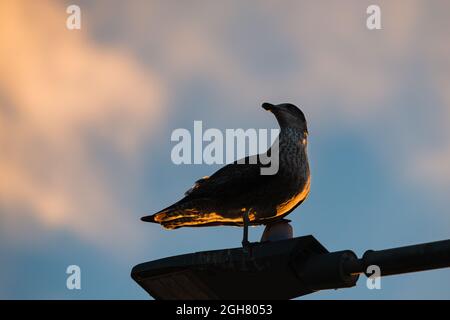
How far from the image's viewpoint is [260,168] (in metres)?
8.55

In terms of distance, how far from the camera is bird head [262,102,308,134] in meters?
8.81

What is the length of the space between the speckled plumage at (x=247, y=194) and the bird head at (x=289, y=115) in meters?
0.06

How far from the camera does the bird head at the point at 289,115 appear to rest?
8812 mm

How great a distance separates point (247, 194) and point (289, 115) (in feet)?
3.43

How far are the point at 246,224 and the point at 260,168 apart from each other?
2.53 feet

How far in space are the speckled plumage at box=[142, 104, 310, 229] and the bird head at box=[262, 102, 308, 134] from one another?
0.19ft

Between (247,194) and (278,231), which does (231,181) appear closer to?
(247,194)

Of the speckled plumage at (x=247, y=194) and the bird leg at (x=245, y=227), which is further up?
the speckled plumage at (x=247, y=194)

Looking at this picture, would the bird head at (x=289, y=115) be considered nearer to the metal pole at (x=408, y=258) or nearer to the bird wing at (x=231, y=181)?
the bird wing at (x=231, y=181)

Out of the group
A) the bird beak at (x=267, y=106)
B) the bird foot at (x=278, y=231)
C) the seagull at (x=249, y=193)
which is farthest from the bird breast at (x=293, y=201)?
the bird beak at (x=267, y=106)
